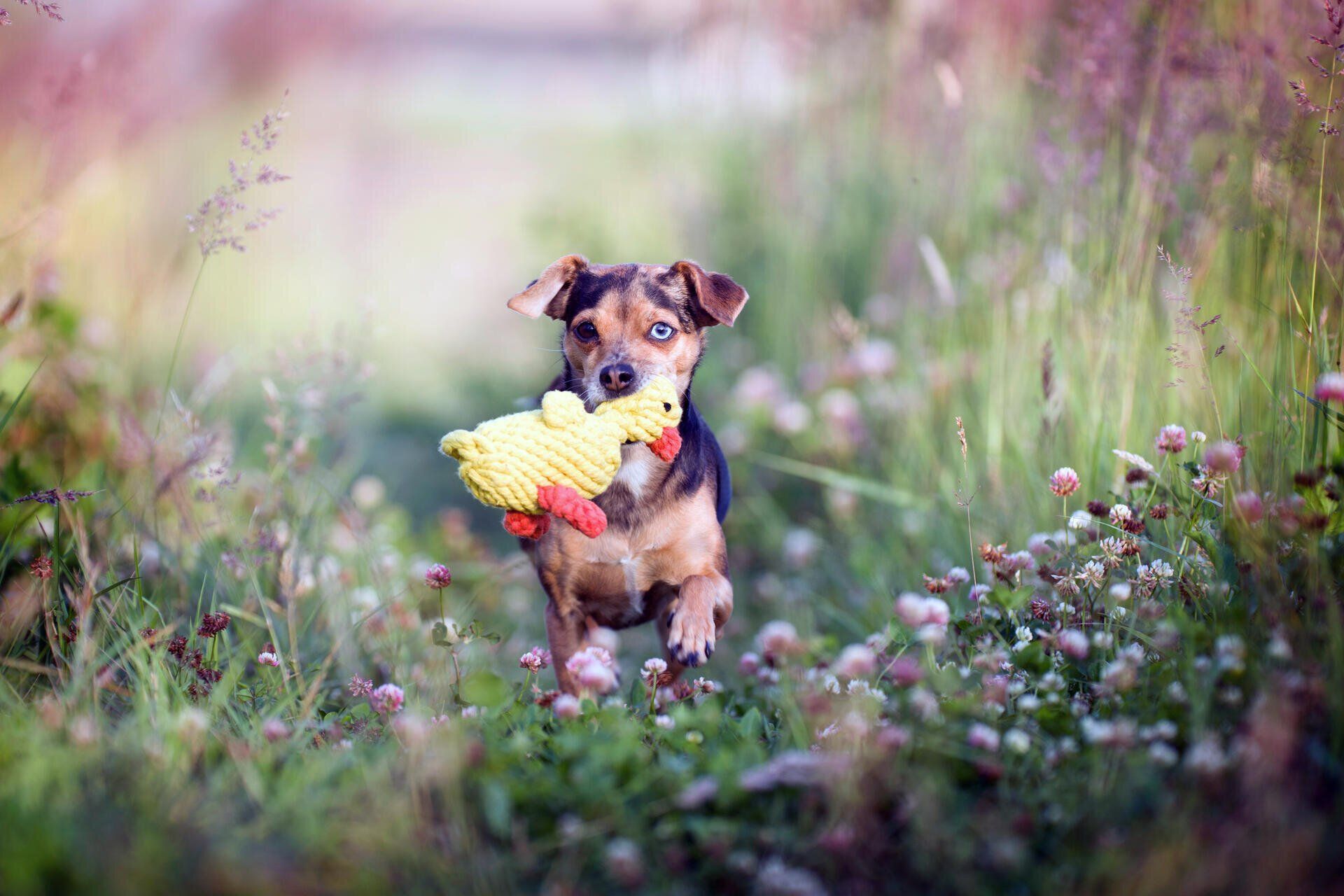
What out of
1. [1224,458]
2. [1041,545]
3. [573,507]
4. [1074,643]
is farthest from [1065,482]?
→ [573,507]

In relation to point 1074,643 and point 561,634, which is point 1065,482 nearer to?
point 1074,643

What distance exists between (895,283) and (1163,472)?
8.70 feet

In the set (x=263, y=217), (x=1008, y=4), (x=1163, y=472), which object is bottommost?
(x=1163, y=472)

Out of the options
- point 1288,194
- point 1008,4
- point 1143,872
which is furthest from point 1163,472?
point 1008,4

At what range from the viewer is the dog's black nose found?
3.27 metres

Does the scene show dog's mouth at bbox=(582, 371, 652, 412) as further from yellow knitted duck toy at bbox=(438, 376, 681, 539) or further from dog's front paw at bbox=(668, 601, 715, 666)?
dog's front paw at bbox=(668, 601, 715, 666)

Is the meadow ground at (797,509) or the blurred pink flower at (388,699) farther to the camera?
the blurred pink flower at (388,699)

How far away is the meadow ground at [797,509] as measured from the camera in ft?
6.45

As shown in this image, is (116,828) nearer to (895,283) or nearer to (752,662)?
(752,662)

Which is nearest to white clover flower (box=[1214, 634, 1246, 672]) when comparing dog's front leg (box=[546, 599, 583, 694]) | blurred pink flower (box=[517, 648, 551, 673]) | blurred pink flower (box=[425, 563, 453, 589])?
blurred pink flower (box=[517, 648, 551, 673])

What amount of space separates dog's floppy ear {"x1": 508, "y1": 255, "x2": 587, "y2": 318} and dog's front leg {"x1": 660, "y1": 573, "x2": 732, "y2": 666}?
1.04 metres

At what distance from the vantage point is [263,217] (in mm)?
3189

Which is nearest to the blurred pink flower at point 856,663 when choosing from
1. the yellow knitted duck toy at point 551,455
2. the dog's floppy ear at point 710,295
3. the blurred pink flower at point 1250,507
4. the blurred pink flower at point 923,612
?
the blurred pink flower at point 923,612

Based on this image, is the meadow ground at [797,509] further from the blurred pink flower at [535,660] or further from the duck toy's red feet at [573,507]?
the duck toy's red feet at [573,507]
